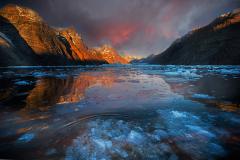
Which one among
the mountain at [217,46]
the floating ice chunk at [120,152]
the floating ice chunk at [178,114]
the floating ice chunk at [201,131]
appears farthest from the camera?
the mountain at [217,46]

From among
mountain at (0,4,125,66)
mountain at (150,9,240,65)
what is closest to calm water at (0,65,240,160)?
mountain at (0,4,125,66)

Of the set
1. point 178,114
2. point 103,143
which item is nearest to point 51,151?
point 103,143

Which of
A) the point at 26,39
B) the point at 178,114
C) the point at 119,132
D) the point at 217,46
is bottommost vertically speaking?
the point at 178,114

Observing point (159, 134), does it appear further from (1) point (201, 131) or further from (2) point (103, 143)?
(2) point (103, 143)

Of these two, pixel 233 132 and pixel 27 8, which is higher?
pixel 27 8

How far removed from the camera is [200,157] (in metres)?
2.99

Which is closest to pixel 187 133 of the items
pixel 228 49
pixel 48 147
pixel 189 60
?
pixel 48 147

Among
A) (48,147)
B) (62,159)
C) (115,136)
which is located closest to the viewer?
(62,159)

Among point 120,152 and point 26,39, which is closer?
point 120,152

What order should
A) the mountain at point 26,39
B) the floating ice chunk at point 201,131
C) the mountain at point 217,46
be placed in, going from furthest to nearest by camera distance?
the mountain at point 217,46 → the mountain at point 26,39 → the floating ice chunk at point 201,131

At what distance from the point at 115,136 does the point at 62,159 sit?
1462 mm

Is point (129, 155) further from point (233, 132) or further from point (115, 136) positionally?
point (233, 132)

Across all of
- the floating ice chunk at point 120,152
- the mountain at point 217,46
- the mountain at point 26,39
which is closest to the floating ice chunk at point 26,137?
the floating ice chunk at point 120,152

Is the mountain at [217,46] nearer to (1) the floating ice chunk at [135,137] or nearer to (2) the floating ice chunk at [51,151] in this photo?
(1) the floating ice chunk at [135,137]
